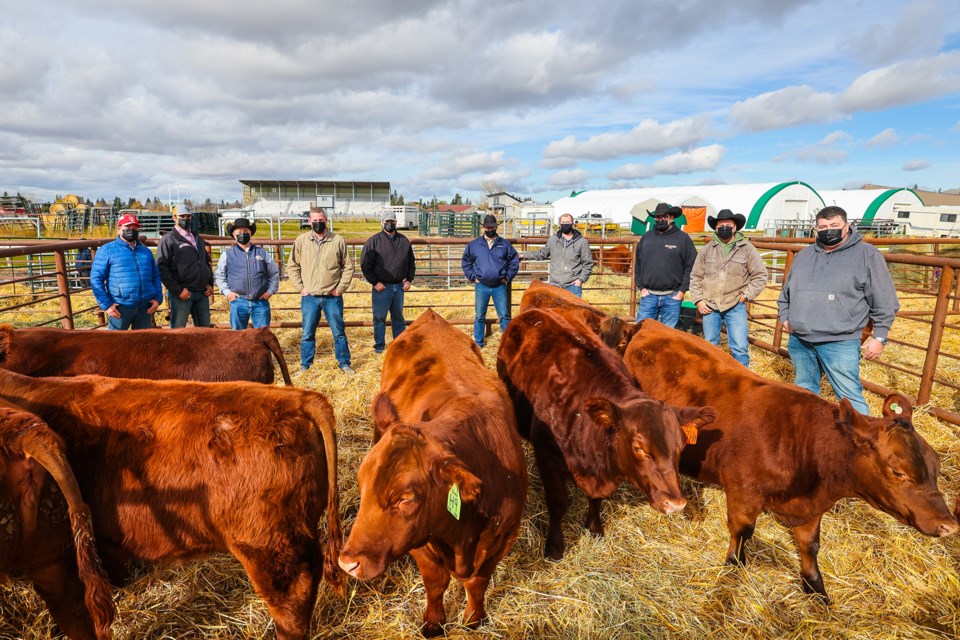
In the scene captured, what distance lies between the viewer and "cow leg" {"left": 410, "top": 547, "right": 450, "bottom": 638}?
271 centimetres

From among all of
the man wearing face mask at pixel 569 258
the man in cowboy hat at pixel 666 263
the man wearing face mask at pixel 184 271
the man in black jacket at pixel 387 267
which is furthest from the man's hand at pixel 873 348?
the man wearing face mask at pixel 184 271

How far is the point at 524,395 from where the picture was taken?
390 centimetres

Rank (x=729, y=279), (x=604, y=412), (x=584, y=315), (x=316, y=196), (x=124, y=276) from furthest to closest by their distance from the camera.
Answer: (x=316, y=196) → (x=729, y=279) → (x=124, y=276) → (x=584, y=315) → (x=604, y=412)

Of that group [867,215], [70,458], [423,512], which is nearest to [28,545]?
[70,458]

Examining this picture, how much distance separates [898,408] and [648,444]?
133 cm

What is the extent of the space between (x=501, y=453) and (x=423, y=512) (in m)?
0.67

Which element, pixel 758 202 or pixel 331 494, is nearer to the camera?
pixel 331 494

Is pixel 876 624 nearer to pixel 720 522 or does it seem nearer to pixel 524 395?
pixel 720 522

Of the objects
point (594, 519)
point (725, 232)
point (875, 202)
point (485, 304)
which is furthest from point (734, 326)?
point (875, 202)

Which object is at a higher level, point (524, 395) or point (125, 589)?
point (524, 395)

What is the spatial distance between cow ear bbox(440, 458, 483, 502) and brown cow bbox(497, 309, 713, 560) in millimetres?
1029

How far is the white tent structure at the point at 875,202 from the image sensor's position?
128 ft

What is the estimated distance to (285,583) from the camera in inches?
95.0

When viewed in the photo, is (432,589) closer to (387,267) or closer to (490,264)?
(387,267)
